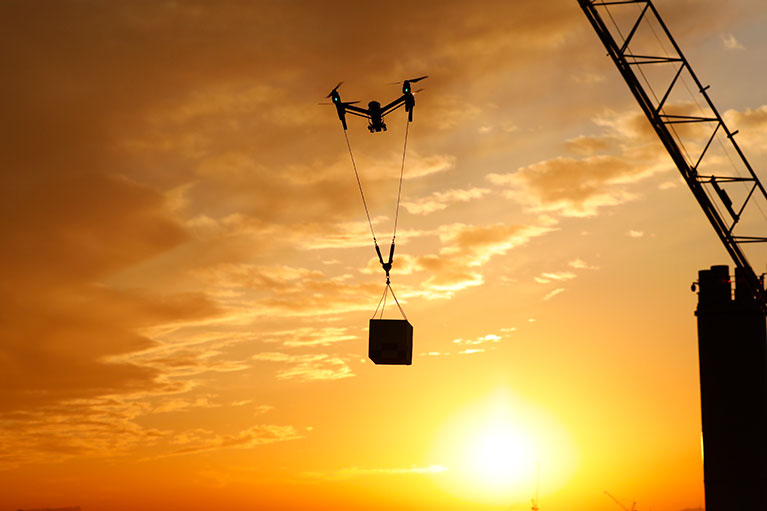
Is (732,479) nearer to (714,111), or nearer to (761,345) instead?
(761,345)

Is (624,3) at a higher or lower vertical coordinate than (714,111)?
higher

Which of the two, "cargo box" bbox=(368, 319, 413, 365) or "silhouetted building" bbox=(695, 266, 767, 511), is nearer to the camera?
"cargo box" bbox=(368, 319, 413, 365)

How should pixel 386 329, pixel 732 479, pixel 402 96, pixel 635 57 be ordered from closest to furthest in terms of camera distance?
pixel 386 329
pixel 402 96
pixel 635 57
pixel 732 479

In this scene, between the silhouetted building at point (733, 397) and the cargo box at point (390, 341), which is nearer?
the cargo box at point (390, 341)

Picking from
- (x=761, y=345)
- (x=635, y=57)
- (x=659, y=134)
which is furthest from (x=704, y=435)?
(x=635, y=57)
